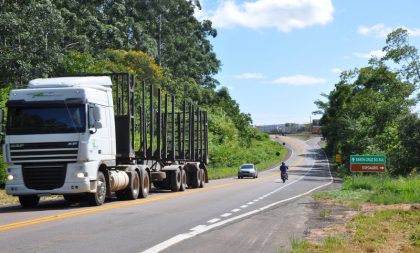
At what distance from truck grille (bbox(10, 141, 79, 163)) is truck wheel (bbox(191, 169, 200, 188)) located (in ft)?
46.4

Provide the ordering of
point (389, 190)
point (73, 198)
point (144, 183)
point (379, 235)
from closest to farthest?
point (379, 235)
point (73, 198)
point (144, 183)
point (389, 190)

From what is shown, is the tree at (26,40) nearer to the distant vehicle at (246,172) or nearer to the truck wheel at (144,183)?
the truck wheel at (144,183)

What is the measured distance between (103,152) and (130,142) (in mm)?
2504

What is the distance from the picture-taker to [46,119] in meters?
15.7

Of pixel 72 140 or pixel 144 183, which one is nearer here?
pixel 72 140

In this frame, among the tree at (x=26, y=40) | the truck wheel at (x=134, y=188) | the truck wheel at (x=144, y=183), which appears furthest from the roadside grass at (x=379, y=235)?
the tree at (x=26, y=40)

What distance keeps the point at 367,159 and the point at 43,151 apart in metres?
19.7

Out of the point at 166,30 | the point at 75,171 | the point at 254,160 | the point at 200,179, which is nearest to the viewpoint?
the point at 75,171

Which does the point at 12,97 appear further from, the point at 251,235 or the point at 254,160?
the point at 254,160

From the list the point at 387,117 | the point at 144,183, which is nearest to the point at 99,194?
the point at 144,183

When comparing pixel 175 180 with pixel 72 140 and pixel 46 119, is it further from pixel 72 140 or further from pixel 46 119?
pixel 46 119

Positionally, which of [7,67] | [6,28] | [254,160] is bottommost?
[254,160]

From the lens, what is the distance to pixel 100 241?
9711mm

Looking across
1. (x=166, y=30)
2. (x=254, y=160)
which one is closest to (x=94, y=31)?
(x=166, y=30)
